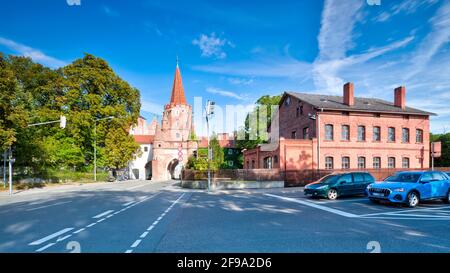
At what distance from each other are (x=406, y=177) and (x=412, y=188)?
1150mm

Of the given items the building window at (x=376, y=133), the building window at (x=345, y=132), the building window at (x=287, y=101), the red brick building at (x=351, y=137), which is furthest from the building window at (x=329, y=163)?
the building window at (x=287, y=101)

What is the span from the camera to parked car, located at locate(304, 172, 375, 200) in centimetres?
1459

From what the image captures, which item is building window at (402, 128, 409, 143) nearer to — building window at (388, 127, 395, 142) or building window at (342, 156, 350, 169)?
building window at (388, 127, 395, 142)

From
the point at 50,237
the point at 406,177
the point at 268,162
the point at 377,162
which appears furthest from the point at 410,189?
the point at 377,162

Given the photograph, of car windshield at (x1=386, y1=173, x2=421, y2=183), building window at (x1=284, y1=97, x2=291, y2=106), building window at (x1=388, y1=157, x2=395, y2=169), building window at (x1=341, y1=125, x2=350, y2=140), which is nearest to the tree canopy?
building window at (x1=284, y1=97, x2=291, y2=106)

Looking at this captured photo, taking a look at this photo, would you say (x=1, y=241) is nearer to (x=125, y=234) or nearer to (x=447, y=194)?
(x=125, y=234)

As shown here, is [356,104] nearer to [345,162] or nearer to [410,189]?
[345,162]

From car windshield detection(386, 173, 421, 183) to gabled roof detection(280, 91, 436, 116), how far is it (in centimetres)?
1604

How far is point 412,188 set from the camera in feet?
36.9

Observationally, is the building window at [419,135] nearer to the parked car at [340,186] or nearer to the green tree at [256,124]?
the green tree at [256,124]

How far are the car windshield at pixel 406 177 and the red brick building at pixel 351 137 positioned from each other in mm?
14039

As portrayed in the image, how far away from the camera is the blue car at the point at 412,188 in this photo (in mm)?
11258
